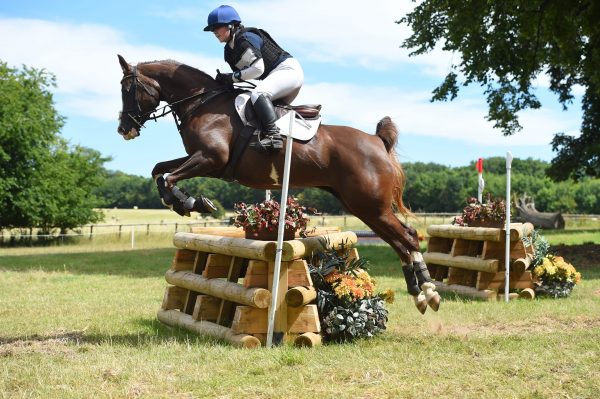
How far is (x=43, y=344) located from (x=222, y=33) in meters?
3.41

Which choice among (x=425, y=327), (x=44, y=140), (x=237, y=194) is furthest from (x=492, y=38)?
(x=237, y=194)

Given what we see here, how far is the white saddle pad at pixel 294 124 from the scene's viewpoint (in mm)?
6086

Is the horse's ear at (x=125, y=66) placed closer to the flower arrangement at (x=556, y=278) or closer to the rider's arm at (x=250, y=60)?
the rider's arm at (x=250, y=60)

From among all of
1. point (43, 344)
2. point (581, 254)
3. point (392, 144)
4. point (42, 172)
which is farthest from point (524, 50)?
point (42, 172)

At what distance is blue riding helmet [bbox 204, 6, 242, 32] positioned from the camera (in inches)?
238

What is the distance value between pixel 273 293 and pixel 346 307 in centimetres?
85

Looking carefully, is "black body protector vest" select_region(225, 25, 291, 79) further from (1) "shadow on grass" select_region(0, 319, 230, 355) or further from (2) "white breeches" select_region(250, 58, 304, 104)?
(1) "shadow on grass" select_region(0, 319, 230, 355)

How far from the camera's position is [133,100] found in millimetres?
6305

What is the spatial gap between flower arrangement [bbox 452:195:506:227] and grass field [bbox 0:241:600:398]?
4.74ft

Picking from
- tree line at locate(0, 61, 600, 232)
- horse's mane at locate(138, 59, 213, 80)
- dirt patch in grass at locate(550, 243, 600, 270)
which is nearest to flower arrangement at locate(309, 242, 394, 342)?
horse's mane at locate(138, 59, 213, 80)

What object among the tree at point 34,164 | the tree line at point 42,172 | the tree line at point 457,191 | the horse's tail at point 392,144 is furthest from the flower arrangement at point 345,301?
the tree line at point 457,191

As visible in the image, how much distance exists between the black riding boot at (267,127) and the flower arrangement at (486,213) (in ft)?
17.1

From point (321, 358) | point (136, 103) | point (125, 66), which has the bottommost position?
point (321, 358)

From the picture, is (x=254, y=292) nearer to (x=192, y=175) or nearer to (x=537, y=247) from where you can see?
(x=192, y=175)
